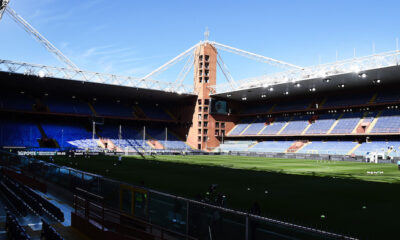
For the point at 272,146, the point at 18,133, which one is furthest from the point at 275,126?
the point at 18,133

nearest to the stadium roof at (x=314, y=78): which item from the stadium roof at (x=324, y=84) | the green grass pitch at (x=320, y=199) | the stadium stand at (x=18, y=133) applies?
the stadium roof at (x=324, y=84)

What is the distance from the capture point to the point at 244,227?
6480 millimetres

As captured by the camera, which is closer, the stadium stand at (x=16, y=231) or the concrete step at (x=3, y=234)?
the stadium stand at (x=16, y=231)

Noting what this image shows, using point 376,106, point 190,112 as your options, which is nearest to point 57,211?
point 376,106

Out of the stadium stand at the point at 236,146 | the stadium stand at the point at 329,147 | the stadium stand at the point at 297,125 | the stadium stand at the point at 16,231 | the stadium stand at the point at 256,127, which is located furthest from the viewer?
the stadium stand at the point at 256,127

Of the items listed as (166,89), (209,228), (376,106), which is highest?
(166,89)

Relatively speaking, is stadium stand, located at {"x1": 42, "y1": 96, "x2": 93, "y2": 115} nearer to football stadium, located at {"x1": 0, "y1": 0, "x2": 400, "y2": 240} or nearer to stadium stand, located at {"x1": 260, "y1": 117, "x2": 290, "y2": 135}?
football stadium, located at {"x1": 0, "y1": 0, "x2": 400, "y2": 240}

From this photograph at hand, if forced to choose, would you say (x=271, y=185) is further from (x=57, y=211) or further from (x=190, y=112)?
(x=190, y=112)

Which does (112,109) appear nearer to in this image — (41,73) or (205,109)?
(205,109)

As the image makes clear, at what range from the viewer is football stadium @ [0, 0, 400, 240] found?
9961mm

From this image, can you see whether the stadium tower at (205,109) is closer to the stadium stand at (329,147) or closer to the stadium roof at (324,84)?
the stadium roof at (324,84)

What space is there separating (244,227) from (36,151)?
173 ft

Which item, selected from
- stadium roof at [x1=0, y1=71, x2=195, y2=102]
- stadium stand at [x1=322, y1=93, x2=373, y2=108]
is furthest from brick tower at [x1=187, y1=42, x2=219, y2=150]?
stadium stand at [x1=322, y1=93, x2=373, y2=108]

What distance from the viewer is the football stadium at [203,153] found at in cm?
996
